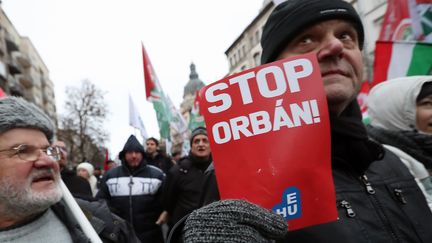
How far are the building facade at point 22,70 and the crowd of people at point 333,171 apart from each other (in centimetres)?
3158

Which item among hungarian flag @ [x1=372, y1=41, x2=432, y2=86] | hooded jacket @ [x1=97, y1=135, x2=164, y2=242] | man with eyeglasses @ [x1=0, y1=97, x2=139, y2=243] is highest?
hungarian flag @ [x1=372, y1=41, x2=432, y2=86]

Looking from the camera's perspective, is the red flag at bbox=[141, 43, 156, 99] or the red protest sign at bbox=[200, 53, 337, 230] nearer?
the red protest sign at bbox=[200, 53, 337, 230]

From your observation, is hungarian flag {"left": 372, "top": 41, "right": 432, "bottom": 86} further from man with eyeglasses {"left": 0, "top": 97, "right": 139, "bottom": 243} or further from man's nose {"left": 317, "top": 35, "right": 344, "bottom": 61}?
man with eyeglasses {"left": 0, "top": 97, "right": 139, "bottom": 243}

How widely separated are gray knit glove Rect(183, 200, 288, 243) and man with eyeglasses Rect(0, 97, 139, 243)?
1.08 metres

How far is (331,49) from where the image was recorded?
1.14m

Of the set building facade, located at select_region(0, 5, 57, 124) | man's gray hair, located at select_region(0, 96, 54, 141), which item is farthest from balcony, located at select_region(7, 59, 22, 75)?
man's gray hair, located at select_region(0, 96, 54, 141)

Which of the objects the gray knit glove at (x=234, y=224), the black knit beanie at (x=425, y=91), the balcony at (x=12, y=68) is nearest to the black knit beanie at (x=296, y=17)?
the gray knit glove at (x=234, y=224)

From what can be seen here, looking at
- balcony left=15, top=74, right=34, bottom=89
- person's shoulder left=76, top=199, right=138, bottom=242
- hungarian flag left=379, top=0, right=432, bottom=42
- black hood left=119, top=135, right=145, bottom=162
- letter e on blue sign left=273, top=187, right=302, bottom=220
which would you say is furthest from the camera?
balcony left=15, top=74, right=34, bottom=89

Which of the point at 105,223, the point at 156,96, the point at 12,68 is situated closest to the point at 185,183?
the point at 105,223

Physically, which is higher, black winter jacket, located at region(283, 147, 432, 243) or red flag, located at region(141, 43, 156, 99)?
red flag, located at region(141, 43, 156, 99)

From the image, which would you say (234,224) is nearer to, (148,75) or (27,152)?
(27,152)

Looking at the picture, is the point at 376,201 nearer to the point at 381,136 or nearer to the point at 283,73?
the point at 283,73

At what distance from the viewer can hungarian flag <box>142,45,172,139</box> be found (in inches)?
278

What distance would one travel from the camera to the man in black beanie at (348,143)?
108cm
